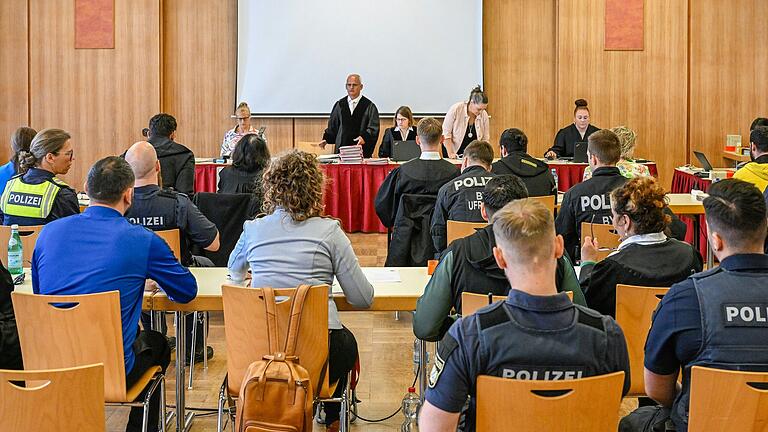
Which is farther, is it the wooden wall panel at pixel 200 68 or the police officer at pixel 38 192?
the wooden wall panel at pixel 200 68

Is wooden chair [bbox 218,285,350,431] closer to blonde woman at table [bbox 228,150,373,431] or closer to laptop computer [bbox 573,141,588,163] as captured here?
blonde woman at table [bbox 228,150,373,431]

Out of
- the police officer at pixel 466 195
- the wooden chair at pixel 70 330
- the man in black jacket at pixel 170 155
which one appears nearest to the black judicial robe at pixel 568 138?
the man in black jacket at pixel 170 155

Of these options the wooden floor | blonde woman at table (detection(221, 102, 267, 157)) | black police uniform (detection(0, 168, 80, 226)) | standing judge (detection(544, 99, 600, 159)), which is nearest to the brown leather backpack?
the wooden floor

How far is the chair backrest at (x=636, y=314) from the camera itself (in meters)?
3.42

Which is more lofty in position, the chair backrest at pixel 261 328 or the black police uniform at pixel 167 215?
the black police uniform at pixel 167 215

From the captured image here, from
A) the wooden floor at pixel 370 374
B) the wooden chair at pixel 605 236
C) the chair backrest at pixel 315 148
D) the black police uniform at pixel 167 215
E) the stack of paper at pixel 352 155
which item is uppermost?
the chair backrest at pixel 315 148

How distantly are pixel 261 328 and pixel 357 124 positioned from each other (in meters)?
7.06

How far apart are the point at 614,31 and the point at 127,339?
29.0 ft

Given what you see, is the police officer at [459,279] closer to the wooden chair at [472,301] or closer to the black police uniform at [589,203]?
the wooden chair at [472,301]

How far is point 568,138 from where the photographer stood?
1033 cm

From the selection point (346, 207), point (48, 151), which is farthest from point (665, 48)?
point (48, 151)

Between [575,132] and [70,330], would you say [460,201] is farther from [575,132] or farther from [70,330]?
[575,132]

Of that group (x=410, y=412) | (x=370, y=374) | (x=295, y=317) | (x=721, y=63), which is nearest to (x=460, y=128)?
(x=721, y=63)

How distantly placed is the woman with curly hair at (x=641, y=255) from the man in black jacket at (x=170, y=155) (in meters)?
4.58
